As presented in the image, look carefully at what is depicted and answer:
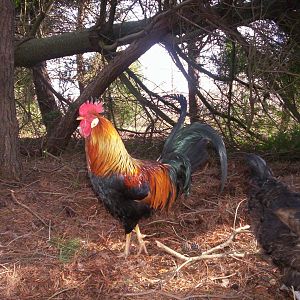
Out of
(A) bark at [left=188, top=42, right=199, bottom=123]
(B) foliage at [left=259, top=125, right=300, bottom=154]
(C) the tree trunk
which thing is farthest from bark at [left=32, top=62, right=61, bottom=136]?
(B) foliage at [left=259, top=125, right=300, bottom=154]

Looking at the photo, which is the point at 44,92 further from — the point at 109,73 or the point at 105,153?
the point at 105,153

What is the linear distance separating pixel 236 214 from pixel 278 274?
3.87 feet

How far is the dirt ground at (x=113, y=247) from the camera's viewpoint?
367 centimetres

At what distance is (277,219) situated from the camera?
3529mm

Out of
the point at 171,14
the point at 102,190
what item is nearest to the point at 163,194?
the point at 102,190

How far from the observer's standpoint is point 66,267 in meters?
3.95

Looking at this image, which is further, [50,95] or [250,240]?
[50,95]

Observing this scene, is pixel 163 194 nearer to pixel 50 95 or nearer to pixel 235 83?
pixel 235 83

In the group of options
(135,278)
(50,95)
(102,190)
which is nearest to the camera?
(135,278)

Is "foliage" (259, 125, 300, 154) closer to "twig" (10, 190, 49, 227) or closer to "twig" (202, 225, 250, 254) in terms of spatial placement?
"twig" (202, 225, 250, 254)

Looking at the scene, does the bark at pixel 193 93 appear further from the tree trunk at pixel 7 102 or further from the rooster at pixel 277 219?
the rooster at pixel 277 219

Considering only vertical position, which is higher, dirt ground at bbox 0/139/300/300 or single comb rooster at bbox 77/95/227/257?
single comb rooster at bbox 77/95/227/257

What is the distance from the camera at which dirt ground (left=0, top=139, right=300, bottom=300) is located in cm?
367

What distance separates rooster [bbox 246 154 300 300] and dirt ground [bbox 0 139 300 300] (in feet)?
1.05
